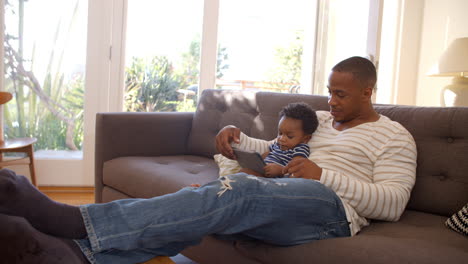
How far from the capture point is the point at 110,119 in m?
2.32

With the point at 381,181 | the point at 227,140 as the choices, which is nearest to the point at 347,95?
the point at 381,181

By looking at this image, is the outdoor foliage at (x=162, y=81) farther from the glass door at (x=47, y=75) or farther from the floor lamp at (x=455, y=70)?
the floor lamp at (x=455, y=70)

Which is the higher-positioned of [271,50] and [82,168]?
[271,50]

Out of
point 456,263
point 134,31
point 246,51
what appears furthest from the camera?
point 246,51

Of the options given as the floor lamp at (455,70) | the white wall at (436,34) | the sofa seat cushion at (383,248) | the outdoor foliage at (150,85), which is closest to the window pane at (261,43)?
the outdoor foliage at (150,85)

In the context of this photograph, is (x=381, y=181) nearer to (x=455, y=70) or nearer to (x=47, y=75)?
(x=455, y=70)

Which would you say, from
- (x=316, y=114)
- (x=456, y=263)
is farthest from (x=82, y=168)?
(x=456, y=263)

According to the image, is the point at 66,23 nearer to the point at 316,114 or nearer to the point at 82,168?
the point at 82,168

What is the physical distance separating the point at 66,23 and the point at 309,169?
8.67 feet

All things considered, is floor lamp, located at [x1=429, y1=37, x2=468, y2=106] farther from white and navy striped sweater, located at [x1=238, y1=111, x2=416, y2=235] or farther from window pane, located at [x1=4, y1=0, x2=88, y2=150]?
window pane, located at [x1=4, y1=0, x2=88, y2=150]

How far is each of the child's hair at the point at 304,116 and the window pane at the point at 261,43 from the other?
2089 mm

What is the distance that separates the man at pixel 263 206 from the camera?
1.02 meters

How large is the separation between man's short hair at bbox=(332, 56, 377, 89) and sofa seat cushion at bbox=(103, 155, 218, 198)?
2.43 ft

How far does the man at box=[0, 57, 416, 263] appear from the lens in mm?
1019
